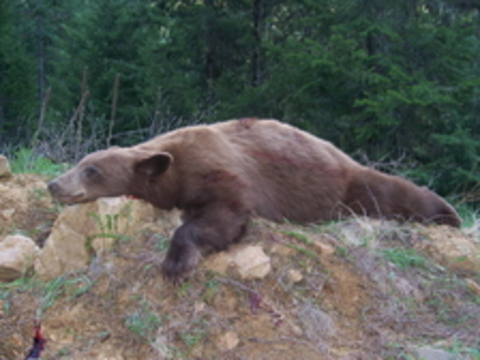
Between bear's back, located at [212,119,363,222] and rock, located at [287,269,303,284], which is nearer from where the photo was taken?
rock, located at [287,269,303,284]

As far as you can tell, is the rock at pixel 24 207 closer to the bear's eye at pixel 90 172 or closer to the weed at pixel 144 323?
the bear's eye at pixel 90 172

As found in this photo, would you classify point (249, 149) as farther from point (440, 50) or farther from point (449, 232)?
point (440, 50)

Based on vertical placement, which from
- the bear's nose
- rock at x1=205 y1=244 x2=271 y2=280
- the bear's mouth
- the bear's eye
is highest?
the bear's eye

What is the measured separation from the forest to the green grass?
323 mm

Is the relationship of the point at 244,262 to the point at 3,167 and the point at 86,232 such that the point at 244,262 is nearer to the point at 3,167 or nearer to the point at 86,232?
the point at 86,232

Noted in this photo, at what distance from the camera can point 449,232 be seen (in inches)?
183

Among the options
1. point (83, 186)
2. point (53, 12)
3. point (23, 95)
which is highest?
point (83, 186)

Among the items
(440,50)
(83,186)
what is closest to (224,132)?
(83,186)

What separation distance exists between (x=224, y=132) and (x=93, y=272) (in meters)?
1.79

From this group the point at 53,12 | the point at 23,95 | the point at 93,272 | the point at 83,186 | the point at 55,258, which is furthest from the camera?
the point at 53,12

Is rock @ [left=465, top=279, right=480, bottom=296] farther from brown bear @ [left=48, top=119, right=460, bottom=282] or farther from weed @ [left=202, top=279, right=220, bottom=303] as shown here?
weed @ [left=202, top=279, right=220, bottom=303]

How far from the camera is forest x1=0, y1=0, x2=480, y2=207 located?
10070 millimetres

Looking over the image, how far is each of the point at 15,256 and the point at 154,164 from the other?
120cm

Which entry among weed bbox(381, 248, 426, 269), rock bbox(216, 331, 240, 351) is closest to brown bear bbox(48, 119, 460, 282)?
rock bbox(216, 331, 240, 351)
